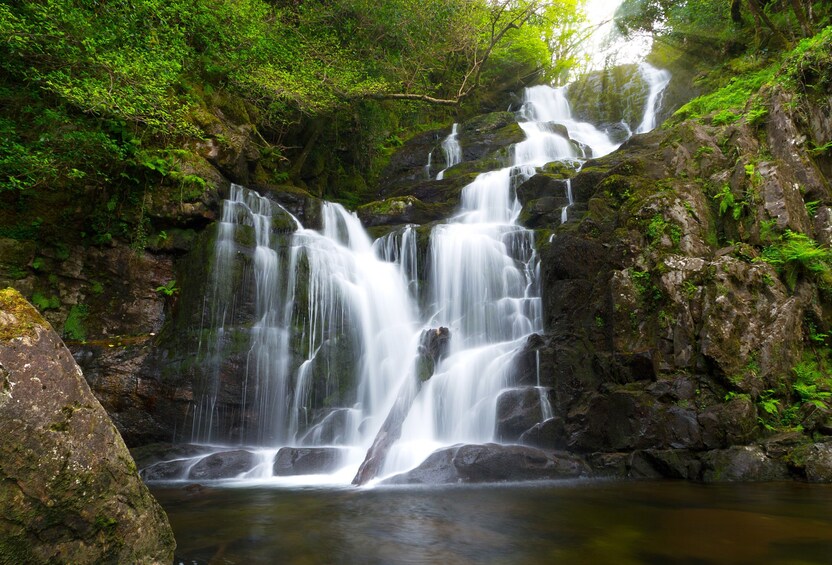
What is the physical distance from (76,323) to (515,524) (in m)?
10.6

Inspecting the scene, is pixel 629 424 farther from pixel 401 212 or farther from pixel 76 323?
pixel 76 323

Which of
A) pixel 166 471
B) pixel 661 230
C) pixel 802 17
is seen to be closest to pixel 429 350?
pixel 661 230

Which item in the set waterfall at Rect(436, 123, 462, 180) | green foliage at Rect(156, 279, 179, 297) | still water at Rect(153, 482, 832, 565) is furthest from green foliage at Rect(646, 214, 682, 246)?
waterfall at Rect(436, 123, 462, 180)

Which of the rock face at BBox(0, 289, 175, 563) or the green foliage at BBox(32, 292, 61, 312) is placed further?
the green foliage at BBox(32, 292, 61, 312)

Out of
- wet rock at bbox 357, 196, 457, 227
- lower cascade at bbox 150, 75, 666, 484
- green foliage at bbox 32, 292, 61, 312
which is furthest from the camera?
wet rock at bbox 357, 196, 457, 227

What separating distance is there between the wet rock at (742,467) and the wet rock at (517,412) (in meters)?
2.65

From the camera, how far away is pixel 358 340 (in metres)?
11.9

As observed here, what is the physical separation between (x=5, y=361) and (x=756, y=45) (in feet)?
61.1

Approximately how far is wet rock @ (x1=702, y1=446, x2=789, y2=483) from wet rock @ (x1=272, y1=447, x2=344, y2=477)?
19.3ft

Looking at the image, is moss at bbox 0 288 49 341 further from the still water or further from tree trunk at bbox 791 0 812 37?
tree trunk at bbox 791 0 812 37

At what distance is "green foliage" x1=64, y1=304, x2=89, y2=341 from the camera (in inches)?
424

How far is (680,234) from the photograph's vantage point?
30.0ft

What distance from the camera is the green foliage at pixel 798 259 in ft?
27.0

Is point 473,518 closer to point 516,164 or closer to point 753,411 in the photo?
point 753,411
